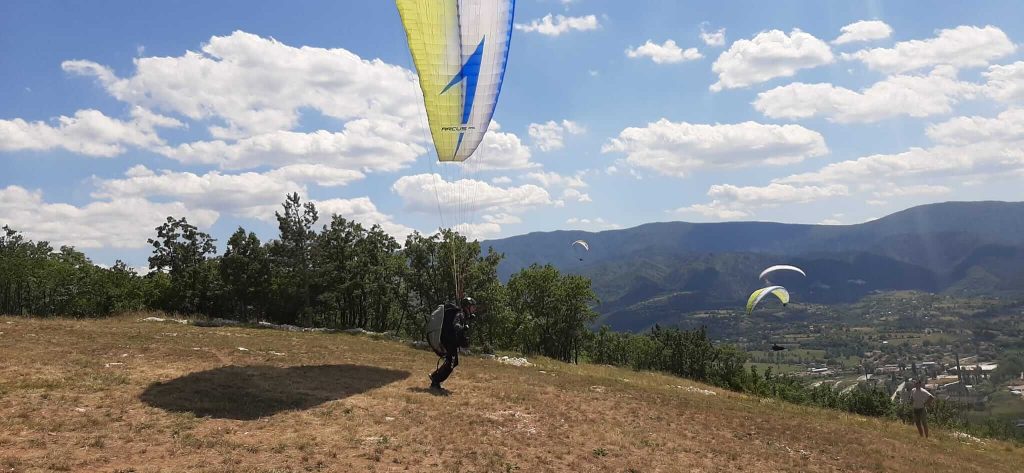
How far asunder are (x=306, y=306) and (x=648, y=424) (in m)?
37.1

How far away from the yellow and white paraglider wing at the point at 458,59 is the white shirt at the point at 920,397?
1967 cm

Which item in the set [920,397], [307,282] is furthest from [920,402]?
[307,282]

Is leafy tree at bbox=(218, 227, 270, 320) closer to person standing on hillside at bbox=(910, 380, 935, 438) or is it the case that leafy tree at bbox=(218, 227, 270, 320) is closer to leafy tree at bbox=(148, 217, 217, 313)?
leafy tree at bbox=(148, 217, 217, 313)

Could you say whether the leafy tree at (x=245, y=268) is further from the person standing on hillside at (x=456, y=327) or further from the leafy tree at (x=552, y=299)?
the person standing on hillside at (x=456, y=327)

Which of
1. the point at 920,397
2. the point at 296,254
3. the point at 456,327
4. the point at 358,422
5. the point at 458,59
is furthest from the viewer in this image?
the point at 296,254

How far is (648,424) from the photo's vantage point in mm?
16688

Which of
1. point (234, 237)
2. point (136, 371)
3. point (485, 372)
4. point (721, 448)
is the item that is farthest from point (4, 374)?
point (234, 237)

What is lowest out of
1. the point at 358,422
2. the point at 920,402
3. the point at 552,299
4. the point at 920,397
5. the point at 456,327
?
the point at 920,402

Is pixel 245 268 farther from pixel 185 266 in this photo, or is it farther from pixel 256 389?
pixel 256 389

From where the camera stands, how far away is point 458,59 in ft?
60.2

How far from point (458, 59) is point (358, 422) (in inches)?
447

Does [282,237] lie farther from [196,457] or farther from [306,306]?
[196,457]

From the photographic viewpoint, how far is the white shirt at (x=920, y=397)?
869 inches

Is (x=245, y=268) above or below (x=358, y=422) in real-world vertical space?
above
